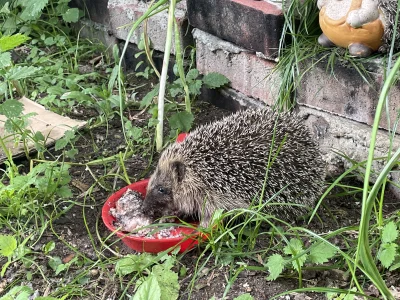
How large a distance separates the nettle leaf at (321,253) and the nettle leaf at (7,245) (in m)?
1.47

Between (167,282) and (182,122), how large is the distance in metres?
1.54

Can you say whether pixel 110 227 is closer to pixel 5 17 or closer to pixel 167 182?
pixel 167 182

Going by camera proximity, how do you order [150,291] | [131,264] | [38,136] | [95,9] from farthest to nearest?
[95,9], [38,136], [131,264], [150,291]

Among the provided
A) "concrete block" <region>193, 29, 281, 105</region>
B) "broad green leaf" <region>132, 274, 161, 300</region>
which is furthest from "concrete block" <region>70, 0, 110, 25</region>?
"broad green leaf" <region>132, 274, 161, 300</region>

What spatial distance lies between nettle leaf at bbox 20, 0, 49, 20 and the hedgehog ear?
2.37 meters

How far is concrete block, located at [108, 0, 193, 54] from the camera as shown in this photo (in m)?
4.89

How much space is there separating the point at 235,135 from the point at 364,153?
82 cm

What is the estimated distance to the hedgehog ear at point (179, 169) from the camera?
3.61 meters

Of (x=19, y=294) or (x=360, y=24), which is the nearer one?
(x=19, y=294)

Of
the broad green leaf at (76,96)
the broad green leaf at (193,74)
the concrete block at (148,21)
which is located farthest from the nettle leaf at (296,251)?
the concrete block at (148,21)

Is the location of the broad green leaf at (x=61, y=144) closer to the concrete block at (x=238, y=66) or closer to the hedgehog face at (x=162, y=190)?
the hedgehog face at (x=162, y=190)

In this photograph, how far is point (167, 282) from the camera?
2.94 metres

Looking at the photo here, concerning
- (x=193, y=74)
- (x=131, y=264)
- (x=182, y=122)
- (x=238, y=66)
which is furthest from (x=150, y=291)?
(x=193, y=74)

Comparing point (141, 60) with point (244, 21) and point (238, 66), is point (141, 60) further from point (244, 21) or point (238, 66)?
point (244, 21)
